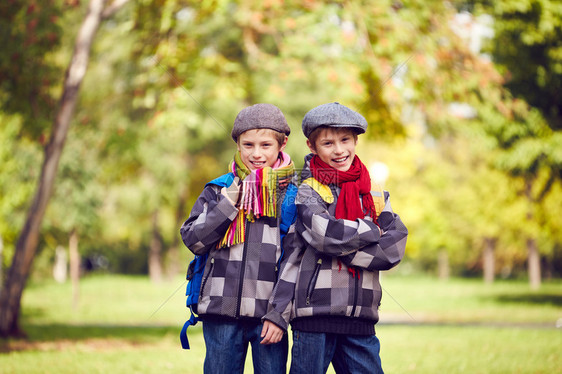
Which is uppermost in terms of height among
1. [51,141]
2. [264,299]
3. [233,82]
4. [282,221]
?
[233,82]

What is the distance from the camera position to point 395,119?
10.4 m

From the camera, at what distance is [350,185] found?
10.8 ft

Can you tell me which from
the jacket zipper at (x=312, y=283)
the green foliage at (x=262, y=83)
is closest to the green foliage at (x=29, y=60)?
the green foliage at (x=262, y=83)

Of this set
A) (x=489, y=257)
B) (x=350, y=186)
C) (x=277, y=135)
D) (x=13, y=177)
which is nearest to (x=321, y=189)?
(x=350, y=186)

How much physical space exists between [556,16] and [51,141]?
7.85 metres

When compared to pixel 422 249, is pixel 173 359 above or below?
below

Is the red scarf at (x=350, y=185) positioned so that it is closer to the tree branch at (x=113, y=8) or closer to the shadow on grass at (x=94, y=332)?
the tree branch at (x=113, y=8)

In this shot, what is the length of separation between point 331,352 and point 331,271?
1.42 feet

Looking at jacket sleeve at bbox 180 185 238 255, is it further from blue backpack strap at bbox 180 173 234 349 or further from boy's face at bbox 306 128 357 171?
boy's face at bbox 306 128 357 171

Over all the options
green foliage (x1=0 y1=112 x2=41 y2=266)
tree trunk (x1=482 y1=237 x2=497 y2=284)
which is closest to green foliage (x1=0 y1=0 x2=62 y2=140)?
green foliage (x1=0 y1=112 x2=41 y2=266)

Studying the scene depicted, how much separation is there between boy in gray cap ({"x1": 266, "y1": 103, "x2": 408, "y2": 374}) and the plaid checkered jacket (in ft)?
0.42

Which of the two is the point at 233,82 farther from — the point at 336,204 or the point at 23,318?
the point at 336,204

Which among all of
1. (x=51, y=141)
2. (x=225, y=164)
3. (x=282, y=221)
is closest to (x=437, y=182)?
(x=225, y=164)

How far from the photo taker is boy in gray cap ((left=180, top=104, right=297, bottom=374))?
3.31 meters
